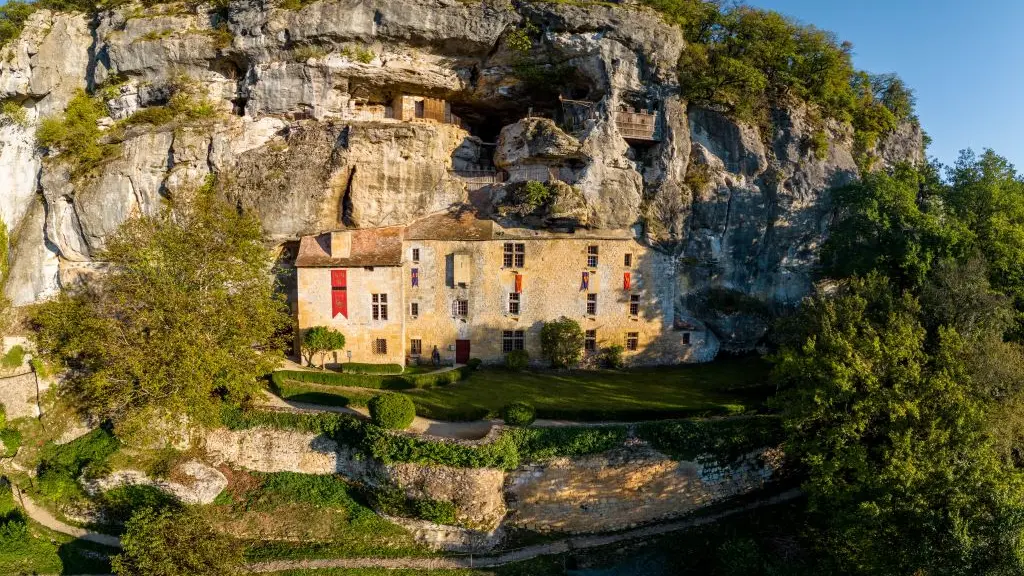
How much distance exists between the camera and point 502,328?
89.1ft

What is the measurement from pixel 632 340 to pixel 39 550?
24.6 meters

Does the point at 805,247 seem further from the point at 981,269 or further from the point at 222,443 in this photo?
the point at 222,443

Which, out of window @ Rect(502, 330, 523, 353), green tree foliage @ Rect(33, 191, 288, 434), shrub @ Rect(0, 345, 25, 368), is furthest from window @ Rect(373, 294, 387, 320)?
shrub @ Rect(0, 345, 25, 368)

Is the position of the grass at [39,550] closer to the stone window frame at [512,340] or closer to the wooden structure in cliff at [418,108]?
the stone window frame at [512,340]

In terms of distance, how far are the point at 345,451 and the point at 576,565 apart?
8748 mm

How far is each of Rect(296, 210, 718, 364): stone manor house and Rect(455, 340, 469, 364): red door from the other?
0.05m

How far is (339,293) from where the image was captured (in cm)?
2583

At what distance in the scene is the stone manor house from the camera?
26.5 metres

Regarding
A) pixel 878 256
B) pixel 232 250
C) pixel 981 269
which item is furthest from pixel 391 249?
pixel 981 269

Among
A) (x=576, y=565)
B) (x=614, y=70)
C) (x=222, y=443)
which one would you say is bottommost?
(x=576, y=565)

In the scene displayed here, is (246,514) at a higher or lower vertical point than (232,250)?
lower

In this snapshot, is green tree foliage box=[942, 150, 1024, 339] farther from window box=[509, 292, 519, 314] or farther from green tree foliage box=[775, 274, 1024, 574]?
window box=[509, 292, 519, 314]

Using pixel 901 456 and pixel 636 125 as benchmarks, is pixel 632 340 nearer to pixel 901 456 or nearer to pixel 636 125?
pixel 636 125

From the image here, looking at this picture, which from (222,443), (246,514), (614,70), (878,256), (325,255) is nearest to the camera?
(246,514)
